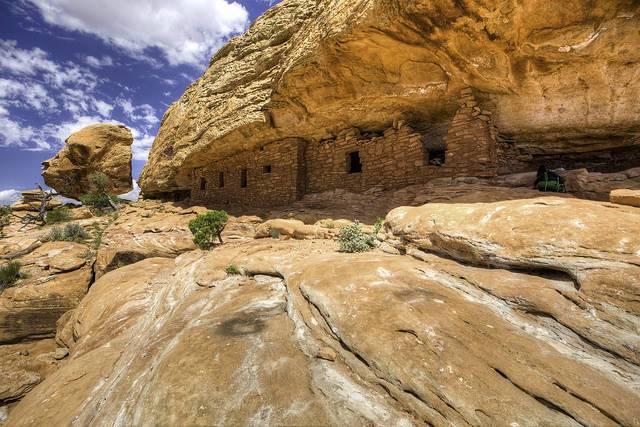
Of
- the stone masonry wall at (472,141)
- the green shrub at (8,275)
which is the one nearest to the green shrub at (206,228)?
the green shrub at (8,275)

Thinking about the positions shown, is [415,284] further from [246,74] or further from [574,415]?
[246,74]

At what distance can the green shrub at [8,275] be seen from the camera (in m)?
8.10

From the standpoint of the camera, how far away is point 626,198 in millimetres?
3549

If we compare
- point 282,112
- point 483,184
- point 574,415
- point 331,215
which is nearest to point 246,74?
point 282,112

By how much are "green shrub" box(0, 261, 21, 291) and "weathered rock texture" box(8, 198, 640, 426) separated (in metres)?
5.86

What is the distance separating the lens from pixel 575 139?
7.23 m

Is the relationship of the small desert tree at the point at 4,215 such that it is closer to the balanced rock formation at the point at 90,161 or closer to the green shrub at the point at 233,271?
the balanced rock formation at the point at 90,161

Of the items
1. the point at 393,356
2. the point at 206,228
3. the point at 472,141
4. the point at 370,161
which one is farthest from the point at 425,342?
the point at 370,161

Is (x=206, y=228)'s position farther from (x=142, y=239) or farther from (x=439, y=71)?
(x=439, y=71)

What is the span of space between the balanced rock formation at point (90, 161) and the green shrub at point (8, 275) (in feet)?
45.2

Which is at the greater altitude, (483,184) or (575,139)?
(575,139)

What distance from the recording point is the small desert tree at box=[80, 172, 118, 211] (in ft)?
58.5

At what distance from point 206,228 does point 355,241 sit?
4489 millimetres

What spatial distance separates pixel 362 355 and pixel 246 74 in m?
10.7
